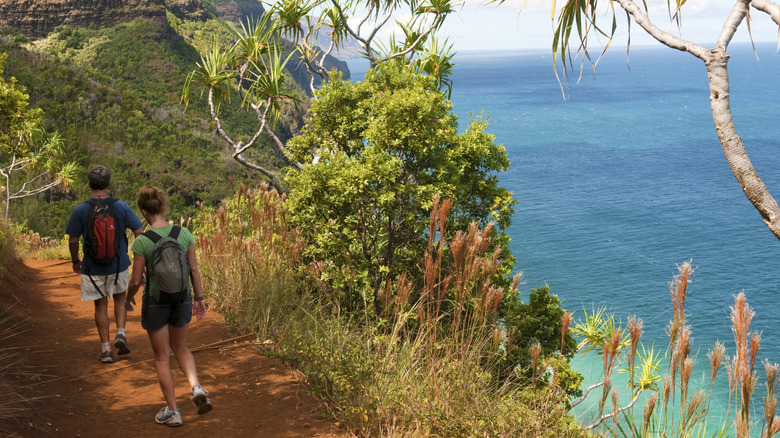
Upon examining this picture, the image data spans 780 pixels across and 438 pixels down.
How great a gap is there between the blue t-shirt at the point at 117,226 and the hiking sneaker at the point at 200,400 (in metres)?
1.20

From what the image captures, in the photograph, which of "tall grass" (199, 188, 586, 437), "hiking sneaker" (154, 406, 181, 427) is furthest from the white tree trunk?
"hiking sneaker" (154, 406, 181, 427)

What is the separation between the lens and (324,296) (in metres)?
5.50

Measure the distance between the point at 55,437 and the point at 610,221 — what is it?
144 feet

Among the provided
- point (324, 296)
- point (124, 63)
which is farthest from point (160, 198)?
point (124, 63)

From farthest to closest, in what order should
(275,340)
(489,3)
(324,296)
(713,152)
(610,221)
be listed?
(713,152) < (610,221) < (324,296) < (275,340) < (489,3)

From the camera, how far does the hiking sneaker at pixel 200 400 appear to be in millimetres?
3598

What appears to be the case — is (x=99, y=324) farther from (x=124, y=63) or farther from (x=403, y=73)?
(x=124, y=63)

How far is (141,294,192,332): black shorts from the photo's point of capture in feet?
11.2

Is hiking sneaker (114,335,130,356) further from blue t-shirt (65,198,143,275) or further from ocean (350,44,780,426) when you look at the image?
ocean (350,44,780,426)

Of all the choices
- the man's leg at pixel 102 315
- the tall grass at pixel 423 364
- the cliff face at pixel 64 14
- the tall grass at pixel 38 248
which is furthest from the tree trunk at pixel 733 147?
the cliff face at pixel 64 14

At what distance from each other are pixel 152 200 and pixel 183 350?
0.84 meters

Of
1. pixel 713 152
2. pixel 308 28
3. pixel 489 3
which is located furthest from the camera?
pixel 713 152

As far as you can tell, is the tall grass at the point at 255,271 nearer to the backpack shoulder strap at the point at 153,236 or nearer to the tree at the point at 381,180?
the tree at the point at 381,180

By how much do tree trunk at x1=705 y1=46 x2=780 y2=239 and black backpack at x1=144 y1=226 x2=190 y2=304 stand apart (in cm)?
263
